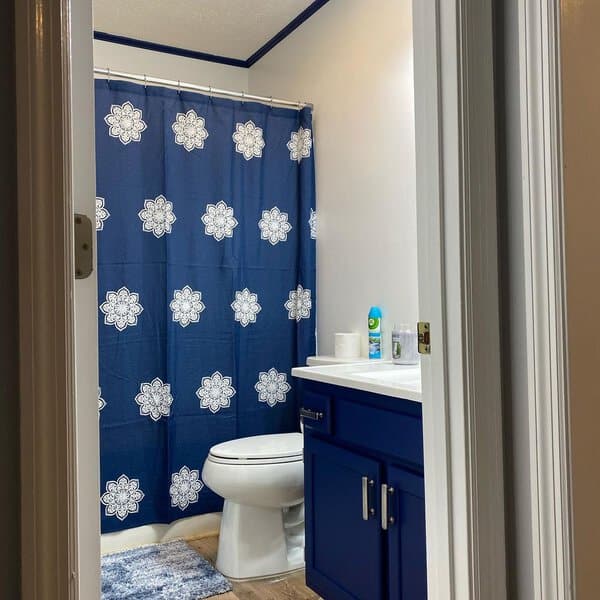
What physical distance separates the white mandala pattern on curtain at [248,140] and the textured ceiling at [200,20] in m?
0.55

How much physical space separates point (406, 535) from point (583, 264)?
0.90m

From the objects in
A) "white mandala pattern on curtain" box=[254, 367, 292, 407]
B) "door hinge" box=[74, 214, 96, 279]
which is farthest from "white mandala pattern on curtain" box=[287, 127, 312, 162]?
"door hinge" box=[74, 214, 96, 279]

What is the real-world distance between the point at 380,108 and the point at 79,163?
1834 mm

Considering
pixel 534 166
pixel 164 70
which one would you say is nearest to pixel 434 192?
pixel 534 166

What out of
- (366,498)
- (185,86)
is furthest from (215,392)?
(185,86)

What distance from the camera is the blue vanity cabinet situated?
1.58m

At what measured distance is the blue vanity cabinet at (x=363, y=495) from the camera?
1.58 meters

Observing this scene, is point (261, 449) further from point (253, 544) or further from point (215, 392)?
point (215, 392)

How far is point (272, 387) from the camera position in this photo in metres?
2.82

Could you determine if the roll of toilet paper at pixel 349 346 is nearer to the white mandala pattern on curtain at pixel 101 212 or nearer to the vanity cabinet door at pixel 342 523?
the vanity cabinet door at pixel 342 523

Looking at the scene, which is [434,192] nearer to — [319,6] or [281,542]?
[281,542]

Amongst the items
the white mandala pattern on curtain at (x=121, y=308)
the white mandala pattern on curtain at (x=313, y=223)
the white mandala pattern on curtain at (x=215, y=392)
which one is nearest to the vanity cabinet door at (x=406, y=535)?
the white mandala pattern on curtain at (x=215, y=392)

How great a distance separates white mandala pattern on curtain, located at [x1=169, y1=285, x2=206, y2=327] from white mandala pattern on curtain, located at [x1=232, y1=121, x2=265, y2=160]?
65 centimetres

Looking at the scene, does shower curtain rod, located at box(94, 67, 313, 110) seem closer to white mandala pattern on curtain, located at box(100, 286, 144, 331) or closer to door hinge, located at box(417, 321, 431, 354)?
white mandala pattern on curtain, located at box(100, 286, 144, 331)
